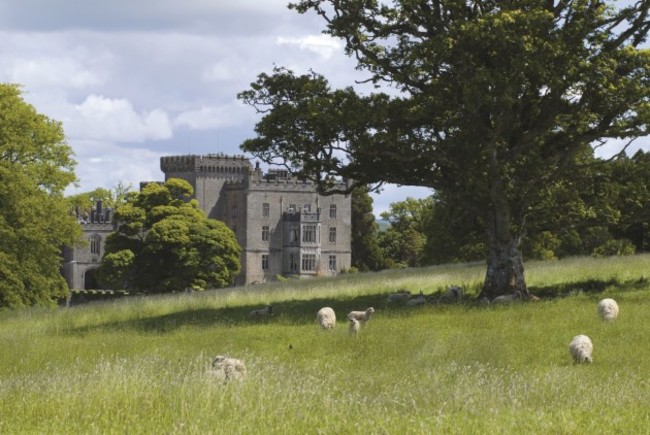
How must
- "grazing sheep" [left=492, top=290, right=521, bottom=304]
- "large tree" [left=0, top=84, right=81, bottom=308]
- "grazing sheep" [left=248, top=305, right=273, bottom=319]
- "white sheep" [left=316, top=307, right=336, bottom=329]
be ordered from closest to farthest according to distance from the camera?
"white sheep" [left=316, top=307, right=336, bottom=329] → "grazing sheep" [left=492, top=290, right=521, bottom=304] → "grazing sheep" [left=248, top=305, right=273, bottom=319] → "large tree" [left=0, top=84, right=81, bottom=308]

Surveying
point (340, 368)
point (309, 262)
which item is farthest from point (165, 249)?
point (340, 368)

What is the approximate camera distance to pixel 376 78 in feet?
91.0

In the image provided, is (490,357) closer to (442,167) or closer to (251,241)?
(442,167)

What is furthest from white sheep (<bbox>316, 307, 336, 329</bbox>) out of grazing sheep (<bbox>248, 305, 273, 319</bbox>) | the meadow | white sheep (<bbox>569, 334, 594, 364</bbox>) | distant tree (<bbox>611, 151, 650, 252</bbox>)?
distant tree (<bbox>611, 151, 650, 252</bbox>)

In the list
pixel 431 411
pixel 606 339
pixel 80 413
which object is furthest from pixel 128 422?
pixel 606 339

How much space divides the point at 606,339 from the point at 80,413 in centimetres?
1156

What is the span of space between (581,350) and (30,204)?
93.7ft

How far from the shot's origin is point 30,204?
39375 mm

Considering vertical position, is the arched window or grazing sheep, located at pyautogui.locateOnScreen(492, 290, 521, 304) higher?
the arched window

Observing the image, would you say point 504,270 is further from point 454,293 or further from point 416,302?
point 416,302

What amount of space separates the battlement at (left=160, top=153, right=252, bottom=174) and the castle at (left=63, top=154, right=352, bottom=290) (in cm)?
12

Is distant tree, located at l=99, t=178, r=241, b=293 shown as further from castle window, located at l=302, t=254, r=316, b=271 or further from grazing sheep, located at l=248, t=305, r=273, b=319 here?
grazing sheep, located at l=248, t=305, r=273, b=319

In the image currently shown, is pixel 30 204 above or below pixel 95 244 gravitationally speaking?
above

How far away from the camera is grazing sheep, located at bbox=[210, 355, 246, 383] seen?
524 inches
